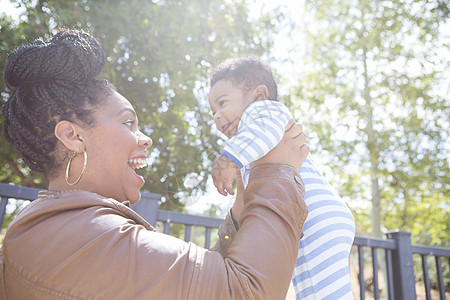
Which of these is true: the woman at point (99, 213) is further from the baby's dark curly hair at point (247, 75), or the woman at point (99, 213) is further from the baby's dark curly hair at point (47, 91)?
the baby's dark curly hair at point (247, 75)

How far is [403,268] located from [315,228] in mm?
2601

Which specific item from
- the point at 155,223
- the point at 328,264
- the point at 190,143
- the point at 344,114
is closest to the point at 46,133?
the point at 328,264

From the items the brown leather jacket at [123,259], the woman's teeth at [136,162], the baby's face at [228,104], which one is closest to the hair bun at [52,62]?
the woman's teeth at [136,162]

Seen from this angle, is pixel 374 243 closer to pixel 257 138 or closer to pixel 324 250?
pixel 324 250

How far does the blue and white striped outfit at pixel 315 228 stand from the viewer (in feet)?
4.55

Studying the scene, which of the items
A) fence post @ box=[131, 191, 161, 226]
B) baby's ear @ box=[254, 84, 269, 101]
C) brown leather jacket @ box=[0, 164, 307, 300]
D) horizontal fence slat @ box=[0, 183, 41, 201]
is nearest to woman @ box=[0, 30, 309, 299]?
brown leather jacket @ box=[0, 164, 307, 300]

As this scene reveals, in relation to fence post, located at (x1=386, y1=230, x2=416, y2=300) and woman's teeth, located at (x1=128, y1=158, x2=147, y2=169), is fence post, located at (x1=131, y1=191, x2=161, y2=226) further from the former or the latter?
fence post, located at (x1=386, y1=230, x2=416, y2=300)

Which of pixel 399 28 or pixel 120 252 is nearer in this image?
pixel 120 252

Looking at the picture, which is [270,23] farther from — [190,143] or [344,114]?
[344,114]

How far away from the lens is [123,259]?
0.83m

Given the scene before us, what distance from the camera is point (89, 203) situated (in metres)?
0.97

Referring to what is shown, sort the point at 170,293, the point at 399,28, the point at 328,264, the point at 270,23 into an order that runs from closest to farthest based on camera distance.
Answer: the point at 170,293 < the point at 328,264 < the point at 270,23 < the point at 399,28

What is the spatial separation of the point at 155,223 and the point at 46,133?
1528mm

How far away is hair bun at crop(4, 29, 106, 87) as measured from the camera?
1.20 meters
